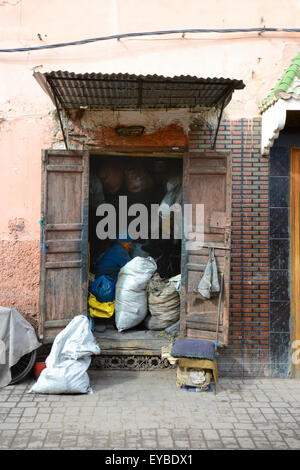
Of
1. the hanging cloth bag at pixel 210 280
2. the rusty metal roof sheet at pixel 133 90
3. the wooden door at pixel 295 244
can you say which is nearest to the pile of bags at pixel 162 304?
the hanging cloth bag at pixel 210 280

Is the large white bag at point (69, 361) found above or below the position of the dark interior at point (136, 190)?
below

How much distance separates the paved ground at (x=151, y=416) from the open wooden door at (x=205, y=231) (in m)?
0.80

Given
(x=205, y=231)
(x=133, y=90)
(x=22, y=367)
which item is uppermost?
(x=133, y=90)

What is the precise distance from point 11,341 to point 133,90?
3.33 meters

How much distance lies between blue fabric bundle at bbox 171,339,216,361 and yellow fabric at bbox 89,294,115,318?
1236 millimetres

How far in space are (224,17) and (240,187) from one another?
2.39 metres

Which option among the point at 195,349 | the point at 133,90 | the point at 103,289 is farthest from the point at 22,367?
the point at 133,90

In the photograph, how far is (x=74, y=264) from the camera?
5242 millimetres

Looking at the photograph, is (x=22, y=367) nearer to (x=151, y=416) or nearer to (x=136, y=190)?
(x=151, y=416)

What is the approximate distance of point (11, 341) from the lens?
16.2ft

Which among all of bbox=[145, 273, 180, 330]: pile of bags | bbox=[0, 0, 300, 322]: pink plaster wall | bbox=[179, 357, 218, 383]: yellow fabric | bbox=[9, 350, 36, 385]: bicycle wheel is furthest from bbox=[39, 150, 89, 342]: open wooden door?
bbox=[179, 357, 218, 383]: yellow fabric

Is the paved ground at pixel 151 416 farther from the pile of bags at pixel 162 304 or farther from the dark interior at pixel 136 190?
the dark interior at pixel 136 190

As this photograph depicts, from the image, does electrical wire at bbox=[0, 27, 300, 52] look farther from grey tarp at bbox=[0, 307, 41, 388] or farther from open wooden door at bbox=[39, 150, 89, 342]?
grey tarp at bbox=[0, 307, 41, 388]

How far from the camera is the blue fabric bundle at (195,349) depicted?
483 cm
